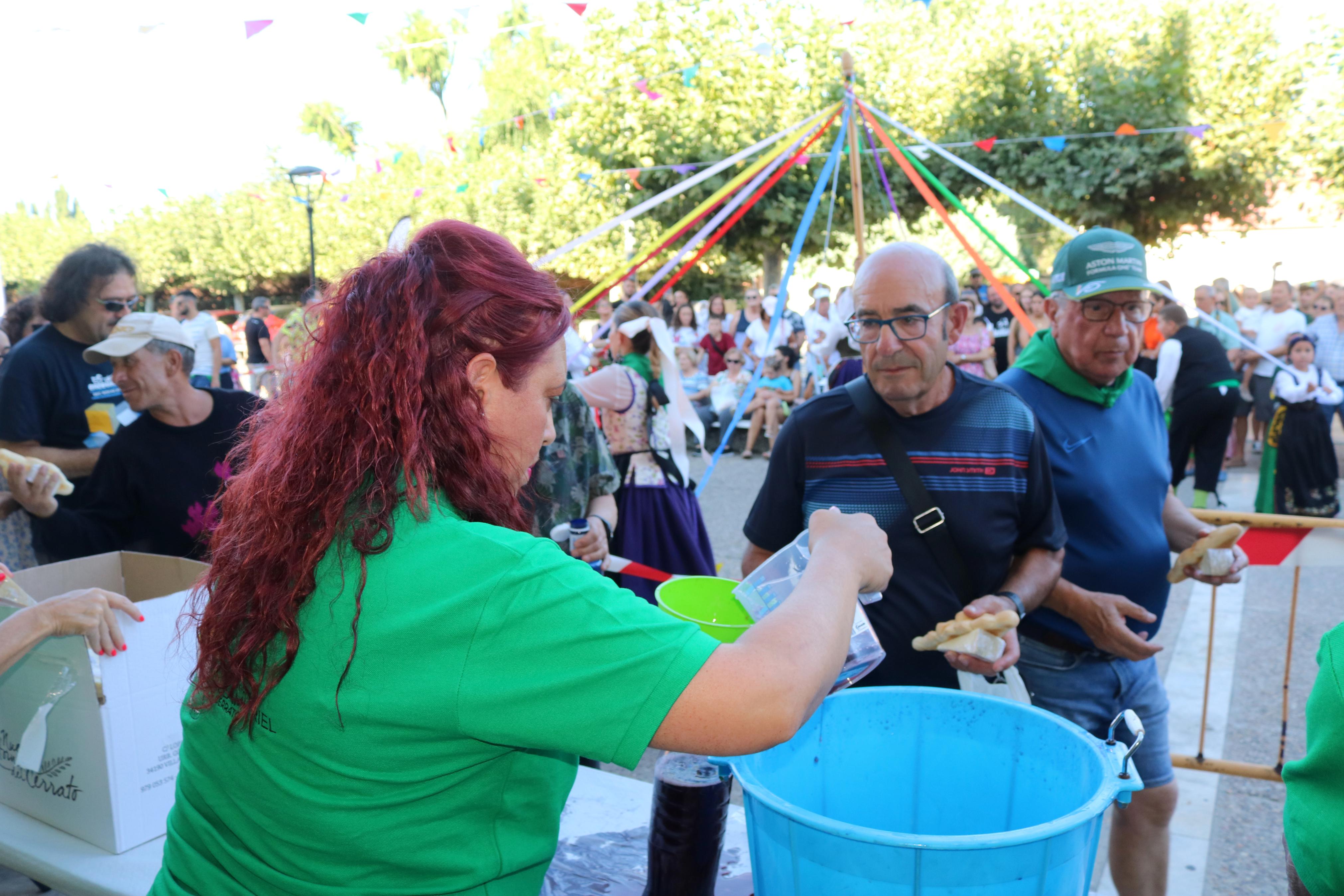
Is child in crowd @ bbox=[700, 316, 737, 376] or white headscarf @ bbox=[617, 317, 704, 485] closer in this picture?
white headscarf @ bbox=[617, 317, 704, 485]

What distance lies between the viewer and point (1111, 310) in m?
2.46

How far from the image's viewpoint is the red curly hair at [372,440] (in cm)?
102

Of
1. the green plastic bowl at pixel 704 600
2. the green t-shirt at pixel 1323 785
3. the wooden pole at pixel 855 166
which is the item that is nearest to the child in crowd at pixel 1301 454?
the wooden pole at pixel 855 166

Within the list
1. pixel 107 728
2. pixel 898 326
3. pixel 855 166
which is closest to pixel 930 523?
pixel 898 326

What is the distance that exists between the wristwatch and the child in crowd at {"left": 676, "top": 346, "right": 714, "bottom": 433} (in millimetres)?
9641

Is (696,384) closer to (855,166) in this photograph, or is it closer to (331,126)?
(855,166)

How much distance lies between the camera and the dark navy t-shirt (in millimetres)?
2148

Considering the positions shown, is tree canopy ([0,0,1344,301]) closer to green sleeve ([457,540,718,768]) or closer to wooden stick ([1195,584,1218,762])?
wooden stick ([1195,584,1218,762])

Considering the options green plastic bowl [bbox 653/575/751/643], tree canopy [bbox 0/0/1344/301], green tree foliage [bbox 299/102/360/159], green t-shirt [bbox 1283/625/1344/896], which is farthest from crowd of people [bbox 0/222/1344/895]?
green tree foliage [bbox 299/102/360/159]

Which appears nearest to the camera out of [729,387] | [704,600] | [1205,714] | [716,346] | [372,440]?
[372,440]

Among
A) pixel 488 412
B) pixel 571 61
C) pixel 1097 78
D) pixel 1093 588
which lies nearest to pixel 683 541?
pixel 1093 588

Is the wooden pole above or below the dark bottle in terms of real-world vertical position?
above

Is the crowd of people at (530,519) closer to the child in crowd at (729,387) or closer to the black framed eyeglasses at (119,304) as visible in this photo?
the black framed eyeglasses at (119,304)

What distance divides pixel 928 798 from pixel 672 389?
3.52m
